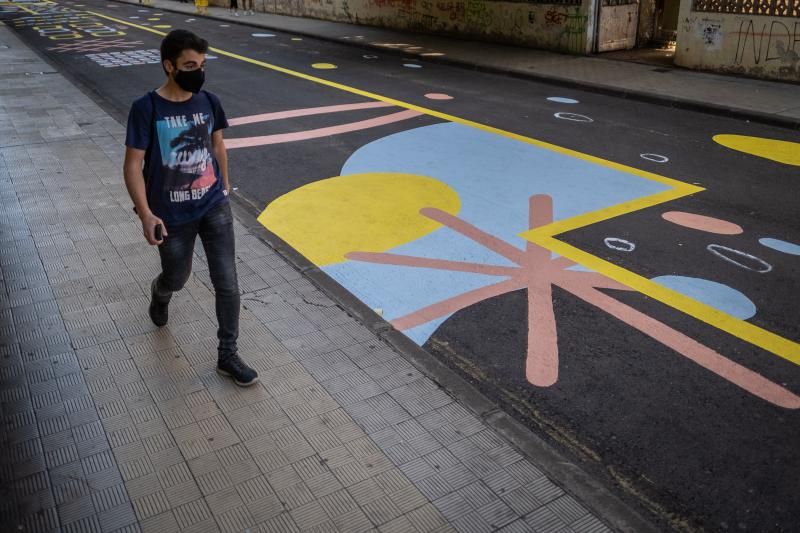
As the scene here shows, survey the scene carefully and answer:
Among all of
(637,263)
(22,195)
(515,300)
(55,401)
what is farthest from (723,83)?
(55,401)

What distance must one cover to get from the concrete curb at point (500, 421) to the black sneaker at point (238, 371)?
955 mm

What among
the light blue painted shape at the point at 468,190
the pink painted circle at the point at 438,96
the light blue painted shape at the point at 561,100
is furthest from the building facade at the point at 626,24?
the light blue painted shape at the point at 468,190

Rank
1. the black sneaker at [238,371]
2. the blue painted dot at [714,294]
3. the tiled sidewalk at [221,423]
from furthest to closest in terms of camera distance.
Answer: the blue painted dot at [714,294] < the black sneaker at [238,371] < the tiled sidewalk at [221,423]

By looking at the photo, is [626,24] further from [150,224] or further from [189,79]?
[150,224]

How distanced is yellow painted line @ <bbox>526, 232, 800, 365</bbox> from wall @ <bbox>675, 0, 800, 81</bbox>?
30.5ft

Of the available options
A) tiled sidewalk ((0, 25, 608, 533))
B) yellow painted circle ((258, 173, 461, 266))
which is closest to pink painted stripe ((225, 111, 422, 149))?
yellow painted circle ((258, 173, 461, 266))

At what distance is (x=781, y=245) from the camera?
6152 mm

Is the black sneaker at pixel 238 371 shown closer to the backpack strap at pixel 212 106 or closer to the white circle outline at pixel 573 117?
the backpack strap at pixel 212 106

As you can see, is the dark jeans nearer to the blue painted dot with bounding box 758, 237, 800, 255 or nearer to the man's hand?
the man's hand

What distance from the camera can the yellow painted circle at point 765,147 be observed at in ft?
29.2

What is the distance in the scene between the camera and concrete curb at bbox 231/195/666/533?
321 centimetres

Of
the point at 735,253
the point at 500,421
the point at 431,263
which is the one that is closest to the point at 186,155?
the point at 500,421

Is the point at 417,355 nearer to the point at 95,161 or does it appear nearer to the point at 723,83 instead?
the point at 95,161

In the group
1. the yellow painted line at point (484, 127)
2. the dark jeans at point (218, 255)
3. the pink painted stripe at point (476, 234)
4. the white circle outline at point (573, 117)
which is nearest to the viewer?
the dark jeans at point (218, 255)
